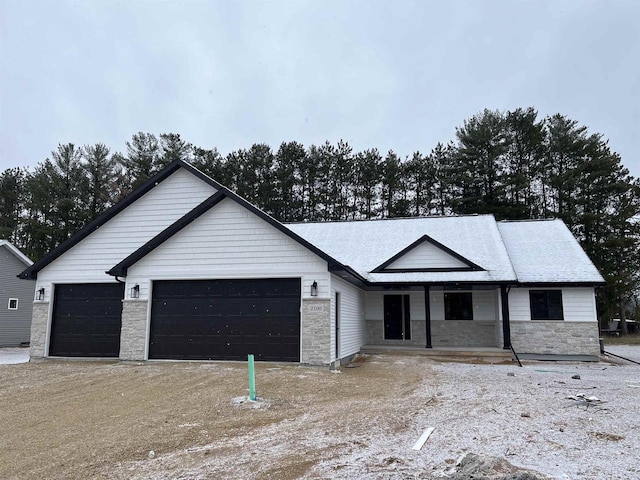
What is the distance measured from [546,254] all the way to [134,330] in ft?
48.1

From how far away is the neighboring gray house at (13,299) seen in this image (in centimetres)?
2130

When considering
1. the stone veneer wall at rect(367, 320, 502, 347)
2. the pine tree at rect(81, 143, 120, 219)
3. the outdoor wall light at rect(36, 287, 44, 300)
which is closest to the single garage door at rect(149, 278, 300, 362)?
the outdoor wall light at rect(36, 287, 44, 300)

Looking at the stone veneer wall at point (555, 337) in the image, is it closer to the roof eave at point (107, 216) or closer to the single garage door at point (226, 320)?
the single garage door at point (226, 320)

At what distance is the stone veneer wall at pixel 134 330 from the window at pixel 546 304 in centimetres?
1255

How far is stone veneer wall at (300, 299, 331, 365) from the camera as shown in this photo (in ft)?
36.6

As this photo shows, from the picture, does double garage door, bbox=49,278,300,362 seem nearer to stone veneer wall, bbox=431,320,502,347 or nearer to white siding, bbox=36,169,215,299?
white siding, bbox=36,169,215,299

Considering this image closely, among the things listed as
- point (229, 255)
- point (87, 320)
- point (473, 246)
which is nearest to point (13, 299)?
point (87, 320)

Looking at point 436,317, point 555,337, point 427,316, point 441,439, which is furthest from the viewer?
point 436,317

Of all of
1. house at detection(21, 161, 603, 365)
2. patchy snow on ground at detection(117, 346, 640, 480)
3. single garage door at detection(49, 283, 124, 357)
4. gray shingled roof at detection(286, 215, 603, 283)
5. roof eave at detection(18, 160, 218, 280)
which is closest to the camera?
patchy snow on ground at detection(117, 346, 640, 480)

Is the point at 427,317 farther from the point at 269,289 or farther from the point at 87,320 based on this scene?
the point at 87,320

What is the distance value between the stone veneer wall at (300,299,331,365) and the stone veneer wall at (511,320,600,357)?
754cm

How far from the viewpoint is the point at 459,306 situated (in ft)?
53.8

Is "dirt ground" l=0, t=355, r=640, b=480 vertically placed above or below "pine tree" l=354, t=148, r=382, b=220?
below

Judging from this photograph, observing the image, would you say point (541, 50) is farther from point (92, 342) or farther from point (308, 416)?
point (92, 342)
